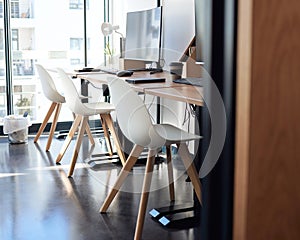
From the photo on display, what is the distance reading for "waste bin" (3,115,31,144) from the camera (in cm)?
451

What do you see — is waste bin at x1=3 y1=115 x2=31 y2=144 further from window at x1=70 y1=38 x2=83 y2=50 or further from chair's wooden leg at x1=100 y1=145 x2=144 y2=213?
chair's wooden leg at x1=100 y1=145 x2=144 y2=213

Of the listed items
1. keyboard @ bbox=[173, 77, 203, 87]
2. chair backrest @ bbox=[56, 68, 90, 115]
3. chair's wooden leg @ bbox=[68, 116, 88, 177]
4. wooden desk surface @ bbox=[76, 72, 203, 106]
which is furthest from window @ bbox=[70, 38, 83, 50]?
keyboard @ bbox=[173, 77, 203, 87]

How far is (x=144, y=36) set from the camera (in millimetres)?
3533

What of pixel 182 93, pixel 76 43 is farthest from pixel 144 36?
pixel 76 43

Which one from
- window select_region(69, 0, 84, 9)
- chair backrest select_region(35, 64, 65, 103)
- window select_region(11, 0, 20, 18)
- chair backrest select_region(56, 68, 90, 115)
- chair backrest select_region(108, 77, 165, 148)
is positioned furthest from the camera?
window select_region(69, 0, 84, 9)

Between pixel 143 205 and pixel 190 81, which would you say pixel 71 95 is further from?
pixel 143 205

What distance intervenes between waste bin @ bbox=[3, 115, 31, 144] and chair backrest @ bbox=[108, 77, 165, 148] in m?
2.40

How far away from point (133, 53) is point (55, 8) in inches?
71.5

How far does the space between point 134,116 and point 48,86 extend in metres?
2.12

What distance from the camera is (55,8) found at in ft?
16.8

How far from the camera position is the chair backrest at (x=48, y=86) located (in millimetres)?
4176

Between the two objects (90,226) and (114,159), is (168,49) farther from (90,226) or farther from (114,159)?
(90,226)

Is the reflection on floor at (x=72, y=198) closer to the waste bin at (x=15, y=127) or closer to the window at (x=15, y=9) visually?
the waste bin at (x=15, y=127)

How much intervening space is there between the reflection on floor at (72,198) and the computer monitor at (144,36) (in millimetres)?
945
